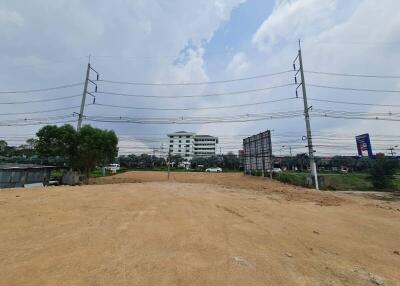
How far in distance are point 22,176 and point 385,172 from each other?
113ft

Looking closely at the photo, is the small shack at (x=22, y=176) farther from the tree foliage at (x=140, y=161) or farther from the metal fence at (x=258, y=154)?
the tree foliage at (x=140, y=161)

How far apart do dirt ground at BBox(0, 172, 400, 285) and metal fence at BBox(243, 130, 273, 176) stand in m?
19.7

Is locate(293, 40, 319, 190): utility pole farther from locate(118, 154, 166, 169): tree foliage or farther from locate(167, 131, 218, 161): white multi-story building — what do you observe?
locate(167, 131, 218, 161): white multi-story building

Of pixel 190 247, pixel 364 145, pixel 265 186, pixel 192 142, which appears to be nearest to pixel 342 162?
pixel 364 145

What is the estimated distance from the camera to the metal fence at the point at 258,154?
30.0 m

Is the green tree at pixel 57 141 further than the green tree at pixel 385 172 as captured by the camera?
No

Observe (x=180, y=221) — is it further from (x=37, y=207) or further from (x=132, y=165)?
(x=132, y=165)

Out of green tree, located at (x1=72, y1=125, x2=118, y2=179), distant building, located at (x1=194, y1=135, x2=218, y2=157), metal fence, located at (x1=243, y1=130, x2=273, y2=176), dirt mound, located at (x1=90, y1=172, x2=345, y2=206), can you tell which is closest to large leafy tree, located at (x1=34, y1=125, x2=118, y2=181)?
green tree, located at (x1=72, y1=125, x2=118, y2=179)

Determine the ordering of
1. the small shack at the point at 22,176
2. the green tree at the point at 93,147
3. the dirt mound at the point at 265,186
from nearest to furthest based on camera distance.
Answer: the dirt mound at the point at 265,186 < the small shack at the point at 22,176 < the green tree at the point at 93,147

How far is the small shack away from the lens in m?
21.6

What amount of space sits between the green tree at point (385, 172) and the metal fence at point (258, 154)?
1076cm

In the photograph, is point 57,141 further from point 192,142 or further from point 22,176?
point 192,142

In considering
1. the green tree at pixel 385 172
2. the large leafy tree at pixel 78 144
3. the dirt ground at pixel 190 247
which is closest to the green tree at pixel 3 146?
the large leafy tree at pixel 78 144

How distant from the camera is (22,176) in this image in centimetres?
2298
